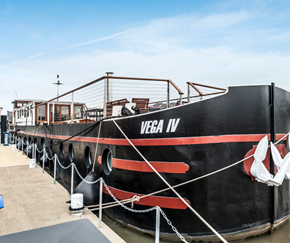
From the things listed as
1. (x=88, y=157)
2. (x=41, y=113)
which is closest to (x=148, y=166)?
(x=88, y=157)

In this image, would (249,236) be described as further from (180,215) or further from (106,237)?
(106,237)

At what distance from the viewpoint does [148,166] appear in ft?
16.9

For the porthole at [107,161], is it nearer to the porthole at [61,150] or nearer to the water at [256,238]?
the water at [256,238]

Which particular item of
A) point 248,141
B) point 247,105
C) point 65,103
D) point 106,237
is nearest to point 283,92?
point 247,105

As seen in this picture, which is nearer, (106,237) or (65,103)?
(106,237)

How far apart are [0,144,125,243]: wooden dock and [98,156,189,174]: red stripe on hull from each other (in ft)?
4.09

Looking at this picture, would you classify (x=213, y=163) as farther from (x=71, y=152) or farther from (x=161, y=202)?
(x=71, y=152)

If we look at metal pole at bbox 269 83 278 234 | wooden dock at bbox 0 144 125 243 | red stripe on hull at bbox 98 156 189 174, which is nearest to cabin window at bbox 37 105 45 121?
wooden dock at bbox 0 144 125 243

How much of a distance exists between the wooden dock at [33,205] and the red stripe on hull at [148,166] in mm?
1246

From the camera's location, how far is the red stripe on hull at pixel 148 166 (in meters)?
4.80

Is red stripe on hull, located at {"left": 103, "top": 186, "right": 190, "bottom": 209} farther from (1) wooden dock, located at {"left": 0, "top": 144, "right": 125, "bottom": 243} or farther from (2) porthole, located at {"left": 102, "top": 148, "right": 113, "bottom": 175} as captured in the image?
(2) porthole, located at {"left": 102, "top": 148, "right": 113, "bottom": 175}

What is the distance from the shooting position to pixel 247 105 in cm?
479

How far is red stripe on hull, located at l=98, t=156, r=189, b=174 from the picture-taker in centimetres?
480

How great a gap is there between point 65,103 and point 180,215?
13.2 metres
